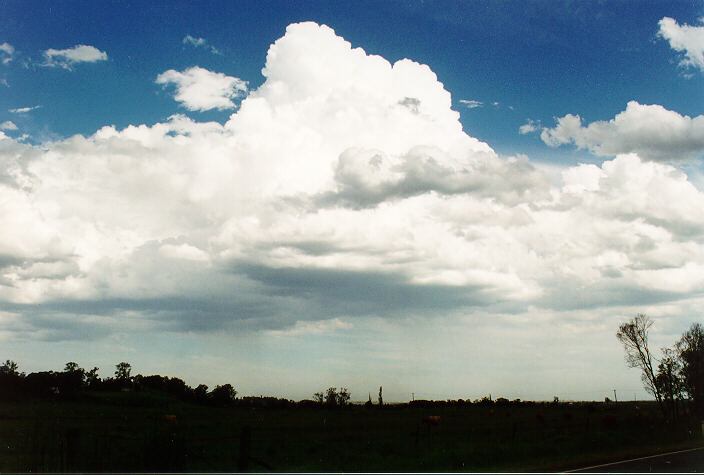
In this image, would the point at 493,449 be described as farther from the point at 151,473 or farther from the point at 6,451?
the point at 6,451

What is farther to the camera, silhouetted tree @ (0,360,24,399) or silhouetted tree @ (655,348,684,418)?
silhouetted tree @ (0,360,24,399)

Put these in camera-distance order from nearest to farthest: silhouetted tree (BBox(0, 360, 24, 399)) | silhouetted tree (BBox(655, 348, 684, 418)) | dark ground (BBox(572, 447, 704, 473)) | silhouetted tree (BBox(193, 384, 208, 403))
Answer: dark ground (BBox(572, 447, 704, 473)), silhouetted tree (BBox(655, 348, 684, 418)), silhouetted tree (BBox(0, 360, 24, 399)), silhouetted tree (BBox(193, 384, 208, 403))

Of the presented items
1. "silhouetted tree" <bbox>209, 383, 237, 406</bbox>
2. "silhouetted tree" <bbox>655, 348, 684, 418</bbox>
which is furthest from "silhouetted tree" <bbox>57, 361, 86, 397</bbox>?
"silhouetted tree" <bbox>655, 348, 684, 418</bbox>

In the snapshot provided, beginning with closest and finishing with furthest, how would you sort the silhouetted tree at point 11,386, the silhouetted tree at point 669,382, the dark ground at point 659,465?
1. the dark ground at point 659,465
2. the silhouetted tree at point 669,382
3. the silhouetted tree at point 11,386

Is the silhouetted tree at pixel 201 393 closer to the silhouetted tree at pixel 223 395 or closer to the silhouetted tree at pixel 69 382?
the silhouetted tree at pixel 223 395

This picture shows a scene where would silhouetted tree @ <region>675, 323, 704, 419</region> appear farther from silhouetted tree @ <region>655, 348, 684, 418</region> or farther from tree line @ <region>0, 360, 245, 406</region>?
tree line @ <region>0, 360, 245, 406</region>

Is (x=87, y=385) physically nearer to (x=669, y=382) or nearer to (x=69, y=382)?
(x=69, y=382)

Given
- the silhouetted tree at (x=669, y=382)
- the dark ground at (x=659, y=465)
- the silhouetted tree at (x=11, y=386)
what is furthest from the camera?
the silhouetted tree at (x=11, y=386)

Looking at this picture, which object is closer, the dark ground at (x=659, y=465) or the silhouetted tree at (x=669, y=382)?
the dark ground at (x=659, y=465)

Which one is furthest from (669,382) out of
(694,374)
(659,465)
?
(659,465)

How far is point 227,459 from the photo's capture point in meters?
Result: 30.9

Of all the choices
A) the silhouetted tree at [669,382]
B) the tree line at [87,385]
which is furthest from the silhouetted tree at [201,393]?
the silhouetted tree at [669,382]

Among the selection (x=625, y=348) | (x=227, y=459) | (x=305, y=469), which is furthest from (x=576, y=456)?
(x=625, y=348)

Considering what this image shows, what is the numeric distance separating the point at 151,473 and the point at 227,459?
14319mm
